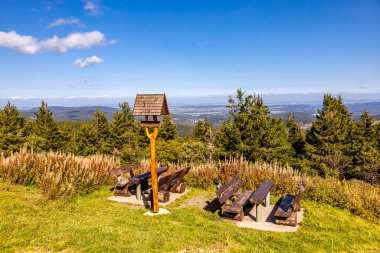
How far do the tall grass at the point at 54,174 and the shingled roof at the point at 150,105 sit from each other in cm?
369

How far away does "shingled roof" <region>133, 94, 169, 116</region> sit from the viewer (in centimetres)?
759

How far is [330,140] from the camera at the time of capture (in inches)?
1247

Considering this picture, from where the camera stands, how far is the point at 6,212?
6.73 m

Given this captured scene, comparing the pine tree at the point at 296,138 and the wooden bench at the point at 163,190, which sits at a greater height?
the wooden bench at the point at 163,190

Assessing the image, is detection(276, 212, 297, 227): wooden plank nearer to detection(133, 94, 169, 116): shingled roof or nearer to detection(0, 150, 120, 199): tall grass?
detection(133, 94, 169, 116): shingled roof

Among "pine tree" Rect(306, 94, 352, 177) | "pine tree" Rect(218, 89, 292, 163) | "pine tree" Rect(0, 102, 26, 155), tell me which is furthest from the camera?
"pine tree" Rect(0, 102, 26, 155)

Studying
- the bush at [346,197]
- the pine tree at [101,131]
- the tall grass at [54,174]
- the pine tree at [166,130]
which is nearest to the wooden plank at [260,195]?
the bush at [346,197]

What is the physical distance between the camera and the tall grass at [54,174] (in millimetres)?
9227

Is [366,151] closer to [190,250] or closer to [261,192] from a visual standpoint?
[261,192]

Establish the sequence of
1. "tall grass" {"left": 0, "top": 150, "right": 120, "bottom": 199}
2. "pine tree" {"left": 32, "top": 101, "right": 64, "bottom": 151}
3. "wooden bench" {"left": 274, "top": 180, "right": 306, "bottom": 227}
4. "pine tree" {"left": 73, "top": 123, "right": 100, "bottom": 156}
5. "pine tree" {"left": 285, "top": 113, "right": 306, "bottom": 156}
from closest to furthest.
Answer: "wooden bench" {"left": 274, "top": 180, "right": 306, "bottom": 227} → "tall grass" {"left": 0, "top": 150, "right": 120, "bottom": 199} → "pine tree" {"left": 285, "top": 113, "right": 306, "bottom": 156} → "pine tree" {"left": 32, "top": 101, "right": 64, "bottom": 151} → "pine tree" {"left": 73, "top": 123, "right": 100, "bottom": 156}

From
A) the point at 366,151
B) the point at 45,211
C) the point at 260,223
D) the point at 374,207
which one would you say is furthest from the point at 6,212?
the point at 366,151

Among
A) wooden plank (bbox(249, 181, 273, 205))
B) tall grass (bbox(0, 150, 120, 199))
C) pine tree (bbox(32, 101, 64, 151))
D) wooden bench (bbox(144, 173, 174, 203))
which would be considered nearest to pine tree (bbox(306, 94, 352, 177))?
wooden plank (bbox(249, 181, 273, 205))

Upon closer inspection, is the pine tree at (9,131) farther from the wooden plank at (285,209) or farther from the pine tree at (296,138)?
the pine tree at (296,138)

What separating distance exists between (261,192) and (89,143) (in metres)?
37.8
